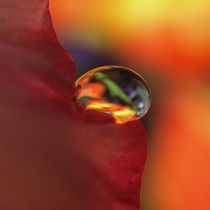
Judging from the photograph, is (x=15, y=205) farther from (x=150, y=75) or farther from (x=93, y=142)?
(x=150, y=75)

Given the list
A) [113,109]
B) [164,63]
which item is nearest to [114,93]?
[113,109]

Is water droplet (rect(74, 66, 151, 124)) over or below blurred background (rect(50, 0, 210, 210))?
over

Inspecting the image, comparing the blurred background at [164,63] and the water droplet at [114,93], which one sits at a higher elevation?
the water droplet at [114,93]

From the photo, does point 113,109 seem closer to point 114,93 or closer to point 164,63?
point 114,93

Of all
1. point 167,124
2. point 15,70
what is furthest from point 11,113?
point 167,124
